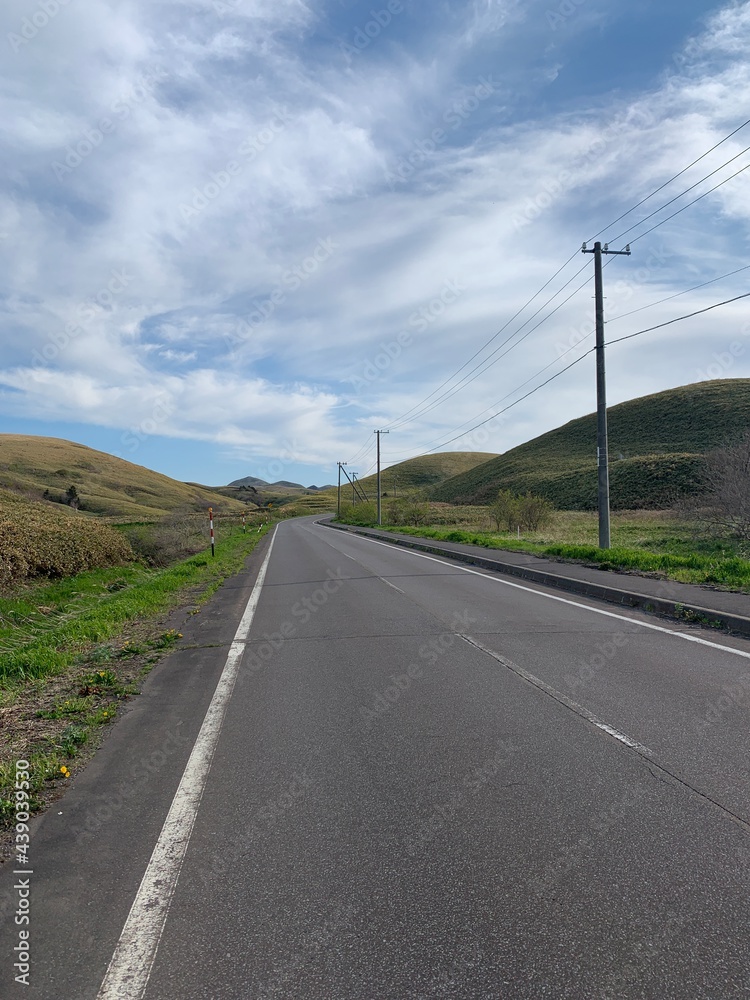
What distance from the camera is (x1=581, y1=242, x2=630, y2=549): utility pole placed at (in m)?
18.0

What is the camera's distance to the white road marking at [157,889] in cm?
256

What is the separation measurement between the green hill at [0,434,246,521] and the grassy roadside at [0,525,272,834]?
5352 centimetres

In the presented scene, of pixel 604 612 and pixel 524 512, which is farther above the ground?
pixel 524 512

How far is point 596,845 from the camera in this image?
3.38 m

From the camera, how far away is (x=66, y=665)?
303 inches

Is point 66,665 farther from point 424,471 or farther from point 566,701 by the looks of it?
point 424,471

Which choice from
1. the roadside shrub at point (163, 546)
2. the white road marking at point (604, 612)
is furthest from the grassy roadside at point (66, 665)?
the roadside shrub at point (163, 546)

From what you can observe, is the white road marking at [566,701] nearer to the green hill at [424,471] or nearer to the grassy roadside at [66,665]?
the grassy roadside at [66,665]

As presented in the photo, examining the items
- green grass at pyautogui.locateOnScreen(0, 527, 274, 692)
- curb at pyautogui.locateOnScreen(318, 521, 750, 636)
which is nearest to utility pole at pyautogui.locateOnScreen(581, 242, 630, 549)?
curb at pyautogui.locateOnScreen(318, 521, 750, 636)

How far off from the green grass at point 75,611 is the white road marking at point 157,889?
340cm

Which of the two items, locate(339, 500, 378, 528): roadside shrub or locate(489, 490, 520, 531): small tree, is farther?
locate(339, 500, 378, 528): roadside shrub

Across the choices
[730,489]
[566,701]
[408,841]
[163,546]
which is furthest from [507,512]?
[408,841]

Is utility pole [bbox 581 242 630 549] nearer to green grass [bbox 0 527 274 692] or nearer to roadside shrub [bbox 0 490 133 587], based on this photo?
green grass [bbox 0 527 274 692]

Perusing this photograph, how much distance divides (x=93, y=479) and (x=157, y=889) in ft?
340
